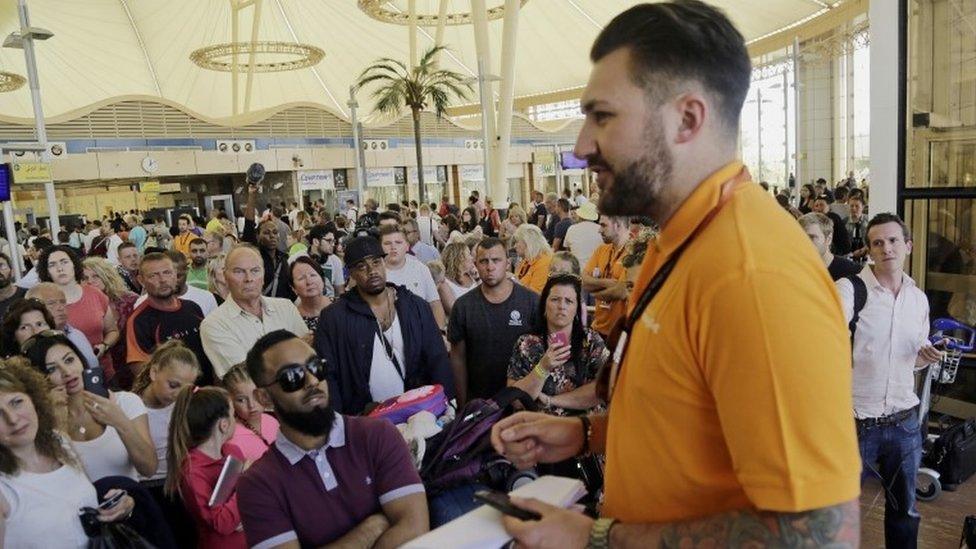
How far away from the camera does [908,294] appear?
3.63 meters

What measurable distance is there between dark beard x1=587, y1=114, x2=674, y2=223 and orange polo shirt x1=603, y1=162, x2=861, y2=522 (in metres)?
0.05

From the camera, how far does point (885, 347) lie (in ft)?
11.7

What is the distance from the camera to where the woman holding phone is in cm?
382

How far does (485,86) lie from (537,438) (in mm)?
19649

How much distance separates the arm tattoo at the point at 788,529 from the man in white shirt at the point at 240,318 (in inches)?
159

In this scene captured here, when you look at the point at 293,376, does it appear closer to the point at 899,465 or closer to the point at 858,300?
the point at 858,300

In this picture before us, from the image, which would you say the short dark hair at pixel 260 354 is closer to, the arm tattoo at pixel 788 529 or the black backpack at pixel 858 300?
the arm tattoo at pixel 788 529

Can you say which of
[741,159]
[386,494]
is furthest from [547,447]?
[386,494]

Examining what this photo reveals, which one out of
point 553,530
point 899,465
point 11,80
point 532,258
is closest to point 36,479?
point 553,530

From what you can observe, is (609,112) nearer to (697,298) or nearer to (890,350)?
(697,298)

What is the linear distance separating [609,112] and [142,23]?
56728 mm

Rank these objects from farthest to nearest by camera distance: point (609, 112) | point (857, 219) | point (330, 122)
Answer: point (330, 122) → point (857, 219) → point (609, 112)

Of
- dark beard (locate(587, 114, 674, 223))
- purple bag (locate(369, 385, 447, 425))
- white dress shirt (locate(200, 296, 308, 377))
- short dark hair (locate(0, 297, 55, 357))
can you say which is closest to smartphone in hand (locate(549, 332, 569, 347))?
purple bag (locate(369, 385, 447, 425))

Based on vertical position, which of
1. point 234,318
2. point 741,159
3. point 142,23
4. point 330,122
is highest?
point 142,23
